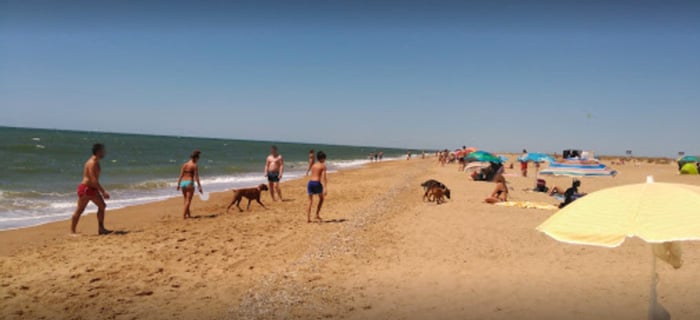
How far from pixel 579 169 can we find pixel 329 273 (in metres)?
15.0

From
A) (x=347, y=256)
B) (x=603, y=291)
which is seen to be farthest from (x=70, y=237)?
(x=603, y=291)

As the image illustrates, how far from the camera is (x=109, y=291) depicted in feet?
17.2

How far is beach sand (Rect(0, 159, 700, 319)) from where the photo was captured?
4715 mm

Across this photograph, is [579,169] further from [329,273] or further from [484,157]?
[329,273]

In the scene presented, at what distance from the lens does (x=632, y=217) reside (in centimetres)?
279

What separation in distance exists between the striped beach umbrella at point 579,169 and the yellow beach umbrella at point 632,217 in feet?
49.1

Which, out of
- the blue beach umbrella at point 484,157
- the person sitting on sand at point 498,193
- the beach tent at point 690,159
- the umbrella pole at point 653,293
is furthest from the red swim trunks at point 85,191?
the beach tent at point 690,159

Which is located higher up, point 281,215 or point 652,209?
point 652,209

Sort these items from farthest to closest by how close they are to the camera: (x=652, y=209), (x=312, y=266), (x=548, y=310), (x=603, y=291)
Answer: (x=312, y=266), (x=603, y=291), (x=548, y=310), (x=652, y=209)

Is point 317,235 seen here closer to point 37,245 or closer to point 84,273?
point 84,273

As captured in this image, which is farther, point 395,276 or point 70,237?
point 70,237

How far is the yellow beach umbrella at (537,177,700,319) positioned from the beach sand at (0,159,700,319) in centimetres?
192

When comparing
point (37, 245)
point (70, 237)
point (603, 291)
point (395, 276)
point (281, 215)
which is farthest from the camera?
point (281, 215)

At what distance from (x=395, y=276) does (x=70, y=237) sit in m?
5.97
